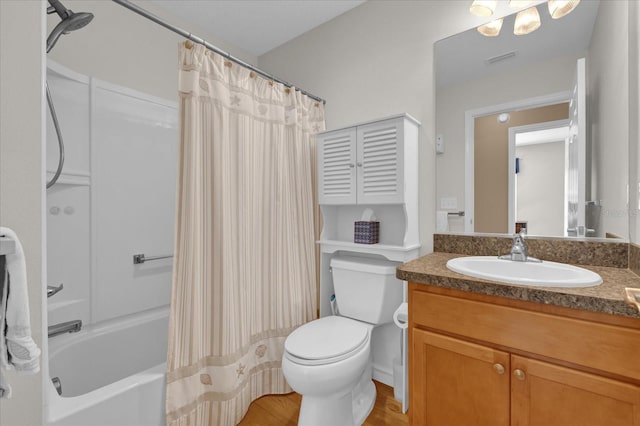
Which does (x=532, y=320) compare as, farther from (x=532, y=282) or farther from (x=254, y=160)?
(x=254, y=160)

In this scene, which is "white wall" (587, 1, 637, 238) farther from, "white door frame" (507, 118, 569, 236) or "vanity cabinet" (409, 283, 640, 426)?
"vanity cabinet" (409, 283, 640, 426)

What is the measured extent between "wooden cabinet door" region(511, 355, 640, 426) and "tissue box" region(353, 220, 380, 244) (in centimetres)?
100

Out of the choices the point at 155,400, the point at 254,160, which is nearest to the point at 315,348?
the point at 155,400

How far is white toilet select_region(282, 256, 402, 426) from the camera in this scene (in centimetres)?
132

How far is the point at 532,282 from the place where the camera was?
924 millimetres

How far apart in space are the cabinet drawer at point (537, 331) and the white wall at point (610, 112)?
2.00 feet

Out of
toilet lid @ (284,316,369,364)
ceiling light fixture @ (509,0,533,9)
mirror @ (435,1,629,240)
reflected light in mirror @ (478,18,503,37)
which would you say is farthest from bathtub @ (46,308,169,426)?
ceiling light fixture @ (509,0,533,9)

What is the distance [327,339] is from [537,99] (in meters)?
1.57

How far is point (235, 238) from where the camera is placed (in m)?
1.59

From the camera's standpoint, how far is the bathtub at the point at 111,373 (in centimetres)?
107

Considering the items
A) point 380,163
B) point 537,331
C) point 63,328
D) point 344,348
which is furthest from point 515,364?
point 63,328

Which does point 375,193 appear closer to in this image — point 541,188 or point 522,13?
point 541,188

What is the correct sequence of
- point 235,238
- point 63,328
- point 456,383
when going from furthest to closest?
point 235,238 → point 63,328 → point 456,383

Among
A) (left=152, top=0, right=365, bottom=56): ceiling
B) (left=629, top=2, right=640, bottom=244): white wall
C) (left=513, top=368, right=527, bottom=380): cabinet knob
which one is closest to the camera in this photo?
(left=513, top=368, right=527, bottom=380): cabinet knob
